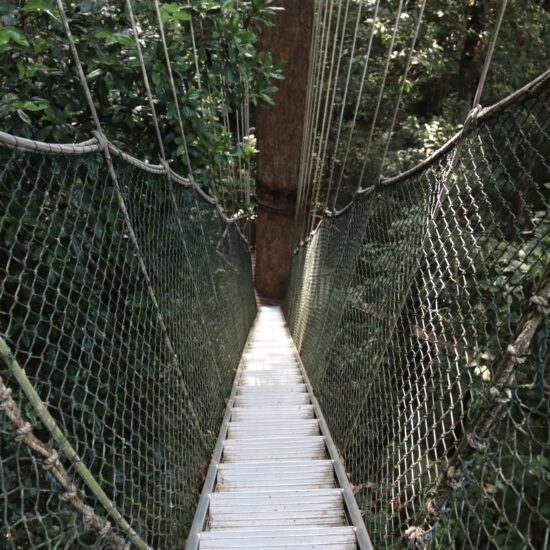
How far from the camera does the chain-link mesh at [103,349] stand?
2.99ft

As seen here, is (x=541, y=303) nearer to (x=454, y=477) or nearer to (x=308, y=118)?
(x=454, y=477)

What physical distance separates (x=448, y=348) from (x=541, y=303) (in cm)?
55

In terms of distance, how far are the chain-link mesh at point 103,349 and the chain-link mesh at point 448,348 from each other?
2.10 ft

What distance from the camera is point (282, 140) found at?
187 inches

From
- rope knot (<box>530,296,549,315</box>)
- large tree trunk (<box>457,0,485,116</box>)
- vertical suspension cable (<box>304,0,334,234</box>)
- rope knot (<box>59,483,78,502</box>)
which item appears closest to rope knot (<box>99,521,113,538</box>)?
rope knot (<box>59,483,78,502</box>)

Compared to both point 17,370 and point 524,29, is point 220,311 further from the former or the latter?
A: point 524,29

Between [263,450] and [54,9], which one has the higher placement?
[54,9]

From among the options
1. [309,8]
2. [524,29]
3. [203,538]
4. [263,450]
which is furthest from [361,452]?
[524,29]

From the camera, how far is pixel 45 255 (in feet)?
3.86

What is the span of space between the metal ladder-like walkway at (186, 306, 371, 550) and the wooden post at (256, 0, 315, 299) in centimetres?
286

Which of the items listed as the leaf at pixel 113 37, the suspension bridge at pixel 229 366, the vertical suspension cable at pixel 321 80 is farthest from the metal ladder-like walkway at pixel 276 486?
the vertical suspension cable at pixel 321 80

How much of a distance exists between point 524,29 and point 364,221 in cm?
361

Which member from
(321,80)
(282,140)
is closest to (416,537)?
(321,80)

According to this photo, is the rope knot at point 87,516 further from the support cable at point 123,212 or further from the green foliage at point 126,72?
the green foliage at point 126,72
